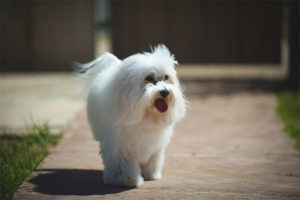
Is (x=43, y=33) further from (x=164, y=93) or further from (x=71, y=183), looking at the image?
(x=164, y=93)

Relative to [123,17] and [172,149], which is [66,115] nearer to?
[172,149]

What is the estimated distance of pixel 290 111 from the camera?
952 cm

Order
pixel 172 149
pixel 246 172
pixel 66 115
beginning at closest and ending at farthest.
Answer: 1. pixel 246 172
2. pixel 172 149
3. pixel 66 115

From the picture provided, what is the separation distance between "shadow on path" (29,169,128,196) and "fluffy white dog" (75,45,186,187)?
17cm

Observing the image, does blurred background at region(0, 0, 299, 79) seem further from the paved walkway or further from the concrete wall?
the paved walkway

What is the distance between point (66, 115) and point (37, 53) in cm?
818

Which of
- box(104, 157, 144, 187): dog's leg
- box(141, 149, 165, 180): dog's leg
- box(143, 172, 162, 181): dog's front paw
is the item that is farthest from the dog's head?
box(143, 172, 162, 181): dog's front paw

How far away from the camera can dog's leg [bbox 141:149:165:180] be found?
5.30 meters

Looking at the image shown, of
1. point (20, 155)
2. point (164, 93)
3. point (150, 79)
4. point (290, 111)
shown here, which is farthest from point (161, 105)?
point (290, 111)

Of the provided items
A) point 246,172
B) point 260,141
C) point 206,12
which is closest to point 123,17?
point 206,12

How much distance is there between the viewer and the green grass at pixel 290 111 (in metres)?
7.82

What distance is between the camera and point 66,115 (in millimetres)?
9164

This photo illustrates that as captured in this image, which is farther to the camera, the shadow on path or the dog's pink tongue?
the shadow on path

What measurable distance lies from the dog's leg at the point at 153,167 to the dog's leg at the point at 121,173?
0.30 m
